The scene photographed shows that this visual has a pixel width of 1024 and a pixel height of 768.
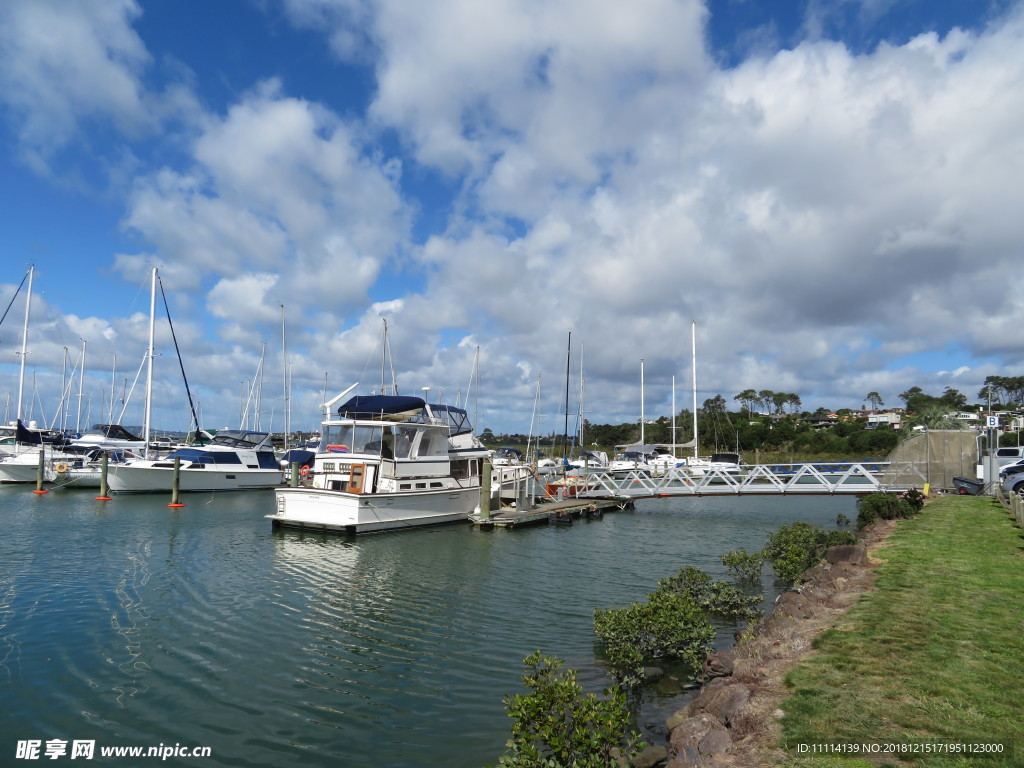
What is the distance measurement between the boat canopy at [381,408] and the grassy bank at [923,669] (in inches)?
862

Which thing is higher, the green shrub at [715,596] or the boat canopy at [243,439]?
the boat canopy at [243,439]

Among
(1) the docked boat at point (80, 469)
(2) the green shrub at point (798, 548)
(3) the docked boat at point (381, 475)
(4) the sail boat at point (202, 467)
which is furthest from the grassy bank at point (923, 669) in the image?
(1) the docked boat at point (80, 469)

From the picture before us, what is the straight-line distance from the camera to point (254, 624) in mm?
14414

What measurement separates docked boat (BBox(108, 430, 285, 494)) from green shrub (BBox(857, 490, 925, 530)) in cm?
3840

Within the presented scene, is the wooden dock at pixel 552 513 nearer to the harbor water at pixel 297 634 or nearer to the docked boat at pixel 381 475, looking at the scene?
the docked boat at pixel 381 475

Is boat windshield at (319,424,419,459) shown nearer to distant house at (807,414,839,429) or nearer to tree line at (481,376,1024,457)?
tree line at (481,376,1024,457)

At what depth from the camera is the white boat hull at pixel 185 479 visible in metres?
43.3

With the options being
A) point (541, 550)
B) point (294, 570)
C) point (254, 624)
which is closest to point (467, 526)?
point (541, 550)

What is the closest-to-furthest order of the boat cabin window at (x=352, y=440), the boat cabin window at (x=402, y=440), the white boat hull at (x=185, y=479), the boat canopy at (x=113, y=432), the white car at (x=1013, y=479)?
1. the white car at (x=1013, y=479)
2. the boat cabin window at (x=352, y=440)
3. the boat cabin window at (x=402, y=440)
4. the white boat hull at (x=185, y=479)
5. the boat canopy at (x=113, y=432)

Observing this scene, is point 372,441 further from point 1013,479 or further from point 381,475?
point 1013,479

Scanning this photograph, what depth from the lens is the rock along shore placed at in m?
6.60

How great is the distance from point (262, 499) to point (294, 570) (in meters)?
26.0

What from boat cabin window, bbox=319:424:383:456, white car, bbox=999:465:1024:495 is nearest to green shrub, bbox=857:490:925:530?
white car, bbox=999:465:1024:495

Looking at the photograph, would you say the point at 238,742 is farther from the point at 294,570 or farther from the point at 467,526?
the point at 467,526
